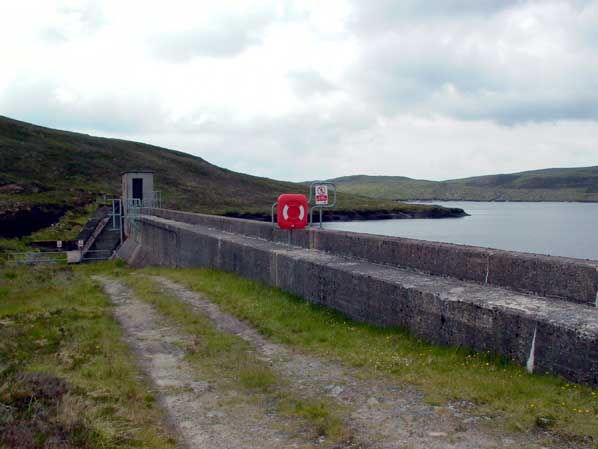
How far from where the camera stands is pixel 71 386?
5.48m

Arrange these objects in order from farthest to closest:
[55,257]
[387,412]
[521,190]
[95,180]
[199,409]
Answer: [521,190] → [95,180] → [55,257] → [199,409] → [387,412]

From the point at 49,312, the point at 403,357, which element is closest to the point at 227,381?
the point at 403,357

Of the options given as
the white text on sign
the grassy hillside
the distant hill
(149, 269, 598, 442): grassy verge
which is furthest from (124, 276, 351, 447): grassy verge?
the grassy hillside

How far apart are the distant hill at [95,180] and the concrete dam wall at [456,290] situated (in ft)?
112

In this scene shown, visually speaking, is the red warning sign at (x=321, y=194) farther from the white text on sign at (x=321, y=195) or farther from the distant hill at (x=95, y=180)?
the distant hill at (x=95, y=180)

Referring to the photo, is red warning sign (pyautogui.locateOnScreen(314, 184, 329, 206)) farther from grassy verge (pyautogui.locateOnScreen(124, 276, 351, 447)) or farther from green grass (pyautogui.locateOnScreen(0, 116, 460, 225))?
green grass (pyautogui.locateOnScreen(0, 116, 460, 225))

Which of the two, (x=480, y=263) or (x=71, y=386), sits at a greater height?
(x=480, y=263)

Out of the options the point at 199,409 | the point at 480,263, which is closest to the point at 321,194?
the point at 480,263

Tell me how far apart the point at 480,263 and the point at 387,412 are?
3006 mm

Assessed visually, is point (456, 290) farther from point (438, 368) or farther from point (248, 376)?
point (248, 376)

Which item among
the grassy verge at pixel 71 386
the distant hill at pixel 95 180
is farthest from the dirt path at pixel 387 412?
the distant hill at pixel 95 180

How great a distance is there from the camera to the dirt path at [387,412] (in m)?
4.14

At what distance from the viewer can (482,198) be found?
178 meters

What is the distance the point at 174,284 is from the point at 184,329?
189 inches
